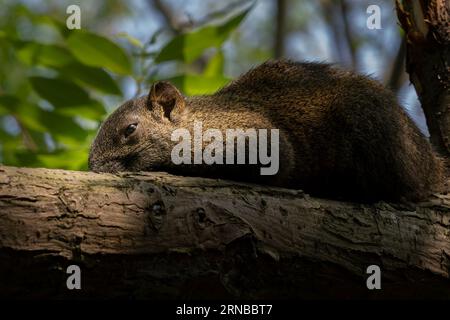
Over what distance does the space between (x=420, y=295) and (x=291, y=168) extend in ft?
4.75

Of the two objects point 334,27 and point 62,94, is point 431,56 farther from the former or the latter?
point 334,27

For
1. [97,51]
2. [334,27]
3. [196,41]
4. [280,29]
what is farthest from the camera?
[334,27]

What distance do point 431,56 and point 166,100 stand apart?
217 centimetres

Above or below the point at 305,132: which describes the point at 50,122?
above

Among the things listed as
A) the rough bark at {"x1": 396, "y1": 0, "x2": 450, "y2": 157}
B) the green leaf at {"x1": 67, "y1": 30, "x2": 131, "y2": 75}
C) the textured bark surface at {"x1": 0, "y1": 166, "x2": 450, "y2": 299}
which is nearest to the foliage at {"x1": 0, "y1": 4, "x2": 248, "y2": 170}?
the green leaf at {"x1": 67, "y1": 30, "x2": 131, "y2": 75}

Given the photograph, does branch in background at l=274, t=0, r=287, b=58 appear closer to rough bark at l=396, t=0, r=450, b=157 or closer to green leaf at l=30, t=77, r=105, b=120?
rough bark at l=396, t=0, r=450, b=157

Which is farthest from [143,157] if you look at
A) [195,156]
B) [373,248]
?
[373,248]

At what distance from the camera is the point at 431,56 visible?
5.52 metres

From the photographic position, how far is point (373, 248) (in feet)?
13.2

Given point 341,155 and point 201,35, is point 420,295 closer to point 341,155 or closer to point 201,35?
point 341,155

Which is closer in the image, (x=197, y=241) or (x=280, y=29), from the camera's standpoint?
(x=197, y=241)

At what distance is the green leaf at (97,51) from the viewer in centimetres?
548

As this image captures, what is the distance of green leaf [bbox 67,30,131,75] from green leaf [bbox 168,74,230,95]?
0.54 meters

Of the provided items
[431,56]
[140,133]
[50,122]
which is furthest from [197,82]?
[431,56]
